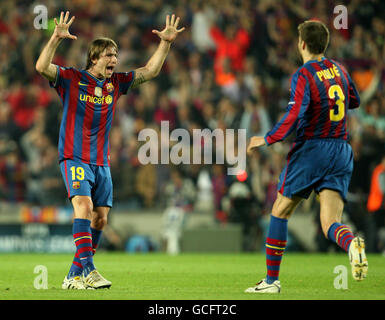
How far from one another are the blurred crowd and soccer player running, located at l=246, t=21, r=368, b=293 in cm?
780

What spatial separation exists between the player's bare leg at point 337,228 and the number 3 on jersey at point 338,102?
62 centimetres

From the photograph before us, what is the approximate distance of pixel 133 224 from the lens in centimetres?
1545

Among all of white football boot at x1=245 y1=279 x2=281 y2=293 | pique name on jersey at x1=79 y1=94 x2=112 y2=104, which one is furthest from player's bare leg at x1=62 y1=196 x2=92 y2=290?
white football boot at x1=245 y1=279 x2=281 y2=293

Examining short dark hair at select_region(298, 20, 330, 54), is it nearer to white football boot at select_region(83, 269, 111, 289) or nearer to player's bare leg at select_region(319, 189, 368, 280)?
player's bare leg at select_region(319, 189, 368, 280)

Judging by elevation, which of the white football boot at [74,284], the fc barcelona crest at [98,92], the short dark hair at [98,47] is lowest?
the white football boot at [74,284]

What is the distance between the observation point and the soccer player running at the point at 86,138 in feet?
24.1

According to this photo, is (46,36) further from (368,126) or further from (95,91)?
(95,91)

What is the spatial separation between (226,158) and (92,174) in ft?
26.2

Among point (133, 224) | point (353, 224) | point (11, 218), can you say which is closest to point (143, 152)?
point (133, 224)

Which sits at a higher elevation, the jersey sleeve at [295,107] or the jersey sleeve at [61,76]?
the jersey sleeve at [61,76]

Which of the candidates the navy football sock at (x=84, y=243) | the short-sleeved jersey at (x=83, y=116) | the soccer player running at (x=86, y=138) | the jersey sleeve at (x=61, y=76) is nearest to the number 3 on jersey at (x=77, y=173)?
the soccer player running at (x=86, y=138)

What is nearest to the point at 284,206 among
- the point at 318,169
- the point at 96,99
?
the point at 318,169

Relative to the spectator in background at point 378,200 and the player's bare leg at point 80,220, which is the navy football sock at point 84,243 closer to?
the player's bare leg at point 80,220
